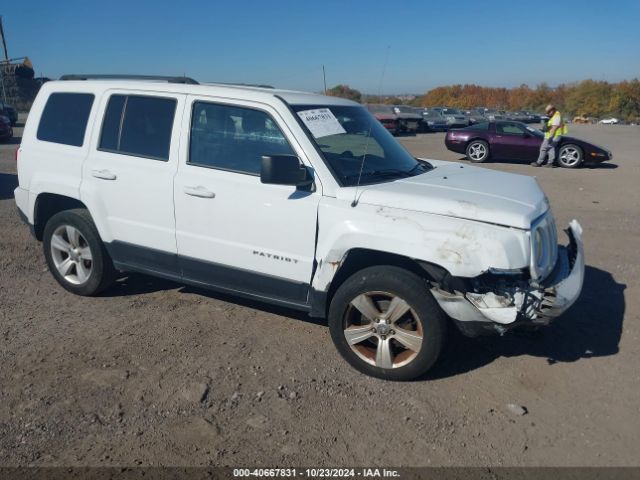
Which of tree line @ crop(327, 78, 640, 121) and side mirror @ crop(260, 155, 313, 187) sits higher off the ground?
side mirror @ crop(260, 155, 313, 187)

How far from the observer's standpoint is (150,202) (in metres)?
4.52

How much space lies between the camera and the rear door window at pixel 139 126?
452cm

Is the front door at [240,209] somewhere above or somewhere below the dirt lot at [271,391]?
above

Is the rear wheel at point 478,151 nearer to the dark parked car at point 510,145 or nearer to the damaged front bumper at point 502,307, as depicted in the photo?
the dark parked car at point 510,145

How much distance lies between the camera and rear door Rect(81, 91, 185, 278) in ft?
14.7

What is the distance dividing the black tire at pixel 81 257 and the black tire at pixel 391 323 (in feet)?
7.68

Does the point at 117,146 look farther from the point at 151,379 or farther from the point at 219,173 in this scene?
the point at 151,379

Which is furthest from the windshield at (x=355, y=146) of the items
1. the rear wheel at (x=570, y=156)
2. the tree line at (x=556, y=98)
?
the tree line at (x=556, y=98)

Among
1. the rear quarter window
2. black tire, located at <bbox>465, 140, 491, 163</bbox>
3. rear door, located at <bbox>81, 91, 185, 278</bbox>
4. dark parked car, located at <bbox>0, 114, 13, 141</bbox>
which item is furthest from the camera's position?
dark parked car, located at <bbox>0, 114, 13, 141</bbox>

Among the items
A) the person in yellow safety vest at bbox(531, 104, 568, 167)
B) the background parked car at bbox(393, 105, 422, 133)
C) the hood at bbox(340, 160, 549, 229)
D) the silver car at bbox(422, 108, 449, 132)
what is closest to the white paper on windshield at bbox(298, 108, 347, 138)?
the hood at bbox(340, 160, 549, 229)

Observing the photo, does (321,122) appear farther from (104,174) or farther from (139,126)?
(104,174)

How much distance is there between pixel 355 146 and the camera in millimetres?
4504

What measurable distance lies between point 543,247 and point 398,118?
26546mm

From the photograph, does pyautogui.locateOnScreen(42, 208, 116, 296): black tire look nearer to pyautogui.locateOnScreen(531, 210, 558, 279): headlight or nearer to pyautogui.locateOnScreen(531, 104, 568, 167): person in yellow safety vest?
pyautogui.locateOnScreen(531, 210, 558, 279): headlight
